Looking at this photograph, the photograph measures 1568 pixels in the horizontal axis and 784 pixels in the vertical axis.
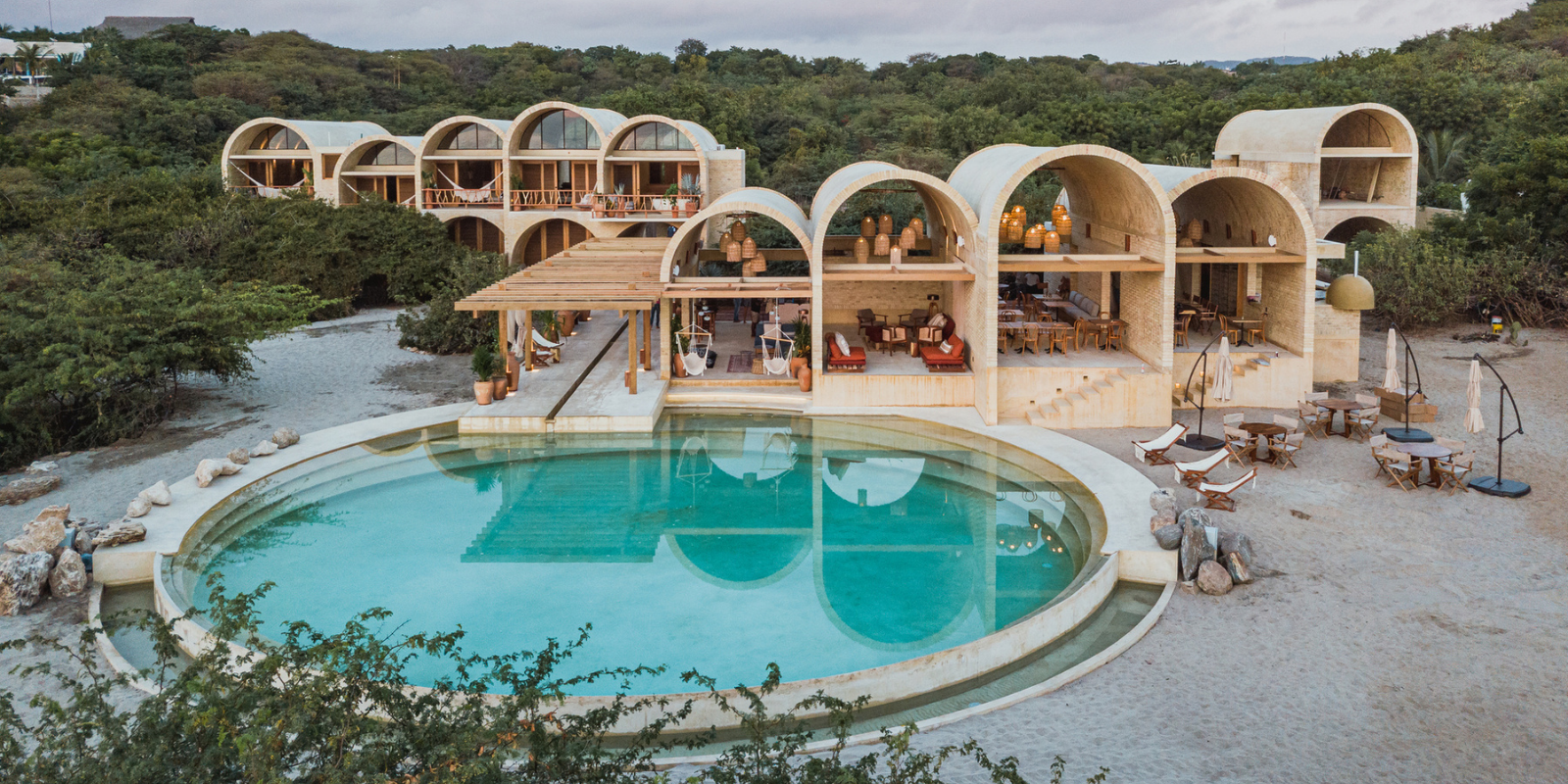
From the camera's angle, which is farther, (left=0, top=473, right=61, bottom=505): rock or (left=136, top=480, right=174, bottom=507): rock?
(left=0, top=473, right=61, bottom=505): rock

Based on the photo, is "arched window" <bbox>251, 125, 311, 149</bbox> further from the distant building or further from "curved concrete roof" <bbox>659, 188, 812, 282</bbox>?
the distant building

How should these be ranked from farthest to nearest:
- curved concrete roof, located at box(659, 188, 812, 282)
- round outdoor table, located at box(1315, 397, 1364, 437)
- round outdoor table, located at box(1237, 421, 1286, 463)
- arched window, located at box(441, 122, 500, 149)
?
arched window, located at box(441, 122, 500, 149)
curved concrete roof, located at box(659, 188, 812, 282)
round outdoor table, located at box(1315, 397, 1364, 437)
round outdoor table, located at box(1237, 421, 1286, 463)

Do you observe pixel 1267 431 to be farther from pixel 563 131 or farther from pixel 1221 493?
pixel 563 131

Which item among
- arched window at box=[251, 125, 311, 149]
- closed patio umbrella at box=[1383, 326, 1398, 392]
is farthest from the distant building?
closed patio umbrella at box=[1383, 326, 1398, 392]

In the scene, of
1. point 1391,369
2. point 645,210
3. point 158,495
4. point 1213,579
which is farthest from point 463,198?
point 1213,579

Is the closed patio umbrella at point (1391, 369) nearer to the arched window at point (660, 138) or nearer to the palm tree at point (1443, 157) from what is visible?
the arched window at point (660, 138)

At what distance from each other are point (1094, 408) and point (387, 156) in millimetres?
25214

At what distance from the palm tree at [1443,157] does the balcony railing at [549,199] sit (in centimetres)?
2616

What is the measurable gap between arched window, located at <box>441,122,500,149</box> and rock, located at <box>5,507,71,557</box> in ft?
78.9

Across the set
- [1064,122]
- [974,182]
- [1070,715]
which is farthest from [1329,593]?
[1064,122]

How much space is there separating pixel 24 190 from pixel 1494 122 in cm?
4264

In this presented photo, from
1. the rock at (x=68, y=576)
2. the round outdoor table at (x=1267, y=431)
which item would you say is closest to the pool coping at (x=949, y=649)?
the rock at (x=68, y=576)

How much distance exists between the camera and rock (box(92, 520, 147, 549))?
12465 millimetres

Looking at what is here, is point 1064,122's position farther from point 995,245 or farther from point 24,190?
point 24,190
